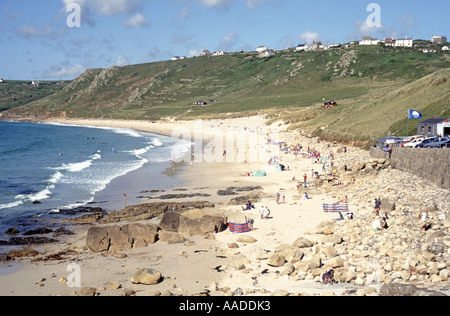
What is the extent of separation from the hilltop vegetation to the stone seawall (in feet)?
48.2

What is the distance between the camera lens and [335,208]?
24.4 metres

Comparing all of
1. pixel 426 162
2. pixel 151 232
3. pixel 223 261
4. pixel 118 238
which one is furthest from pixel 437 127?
pixel 118 238

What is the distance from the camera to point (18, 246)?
22.0 meters

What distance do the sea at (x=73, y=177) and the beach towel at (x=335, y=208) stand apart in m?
14.3

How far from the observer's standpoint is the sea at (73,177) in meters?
30.5

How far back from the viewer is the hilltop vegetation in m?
52.4

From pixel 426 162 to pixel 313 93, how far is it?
102881mm

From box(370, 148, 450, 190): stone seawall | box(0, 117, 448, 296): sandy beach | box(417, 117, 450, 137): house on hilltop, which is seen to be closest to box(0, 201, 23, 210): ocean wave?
box(0, 117, 448, 296): sandy beach

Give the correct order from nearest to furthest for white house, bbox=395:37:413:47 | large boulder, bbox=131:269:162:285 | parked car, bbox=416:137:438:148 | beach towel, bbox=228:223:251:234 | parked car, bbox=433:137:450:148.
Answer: large boulder, bbox=131:269:162:285, beach towel, bbox=228:223:251:234, parked car, bbox=433:137:450:148, parked car, bbox=416:137:438:148, white house, bbox=395:37:413:47

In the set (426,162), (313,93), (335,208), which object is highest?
(313,93)

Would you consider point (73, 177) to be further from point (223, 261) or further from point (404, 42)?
point (404, 42)

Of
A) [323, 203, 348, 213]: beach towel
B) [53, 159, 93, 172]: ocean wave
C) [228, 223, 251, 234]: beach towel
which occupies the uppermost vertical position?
[53, 159, 93, 172]: ocean wave

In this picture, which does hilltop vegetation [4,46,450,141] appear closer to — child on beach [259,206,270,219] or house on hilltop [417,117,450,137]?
house on hilltop [417,117,450,137]

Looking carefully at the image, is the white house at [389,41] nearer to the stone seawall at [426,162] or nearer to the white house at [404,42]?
the white house at [404,42]
